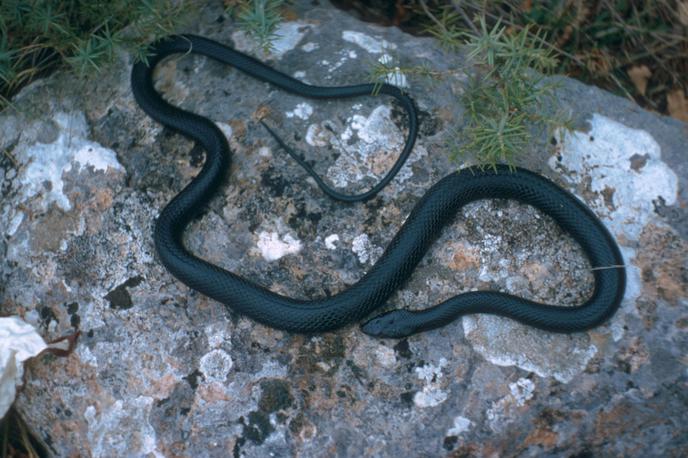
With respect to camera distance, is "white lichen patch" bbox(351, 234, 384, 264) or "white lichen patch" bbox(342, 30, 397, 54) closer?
"white lichen patch" bbox(351, 234, 384, 264)

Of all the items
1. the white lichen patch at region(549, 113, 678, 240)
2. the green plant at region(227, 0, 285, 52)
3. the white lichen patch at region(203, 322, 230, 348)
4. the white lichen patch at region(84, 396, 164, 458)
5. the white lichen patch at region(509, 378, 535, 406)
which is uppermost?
the green plant at region(227, 0, 285, 52)

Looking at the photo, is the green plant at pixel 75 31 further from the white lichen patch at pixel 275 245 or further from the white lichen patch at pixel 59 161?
the white lichen patch at pixel 275 245

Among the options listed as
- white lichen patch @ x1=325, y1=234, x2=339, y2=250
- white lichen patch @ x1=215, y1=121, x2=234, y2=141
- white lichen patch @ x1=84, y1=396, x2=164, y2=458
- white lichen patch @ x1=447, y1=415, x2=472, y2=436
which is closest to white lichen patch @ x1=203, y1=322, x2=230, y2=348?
white lichen patch @ x1=84, y1=396, x2=164, y2=458

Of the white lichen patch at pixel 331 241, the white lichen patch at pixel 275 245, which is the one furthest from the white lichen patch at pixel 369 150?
the white lichen patch at pixel 275 245

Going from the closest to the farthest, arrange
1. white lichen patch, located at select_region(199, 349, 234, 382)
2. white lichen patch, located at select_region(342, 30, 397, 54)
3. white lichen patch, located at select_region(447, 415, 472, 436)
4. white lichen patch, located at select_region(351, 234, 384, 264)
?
white lichen patch, located at select_region(447, 415, 472, 436) → white lichen patch, located at select_region(199, 349, 234, 382) → white lichen patch, located at select_region(351, 234, 384, 264) → white lichen patch, located at select_region(342, 30, 397, 54)

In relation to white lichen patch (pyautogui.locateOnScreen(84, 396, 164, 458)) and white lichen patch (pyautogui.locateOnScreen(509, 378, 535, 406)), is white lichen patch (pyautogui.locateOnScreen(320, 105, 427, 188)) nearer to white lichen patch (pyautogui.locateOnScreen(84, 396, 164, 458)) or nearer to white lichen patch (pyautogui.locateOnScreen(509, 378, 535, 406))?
white lichen patch (pyautogui.locateOnScreen(509, 378, 535, 406))

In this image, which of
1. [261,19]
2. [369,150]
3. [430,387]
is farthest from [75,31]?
[430,387]

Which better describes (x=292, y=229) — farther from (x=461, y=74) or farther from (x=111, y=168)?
(x=461, y=74)
